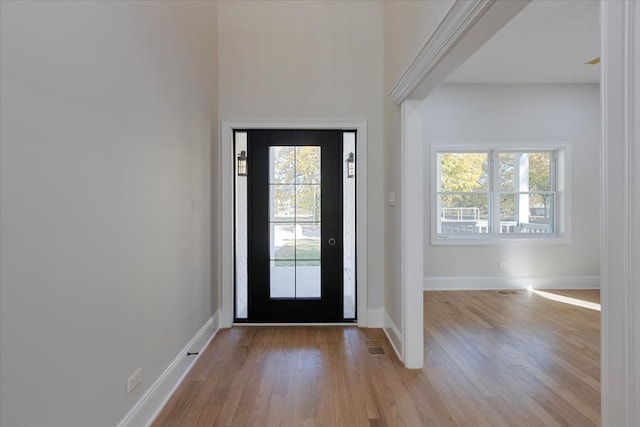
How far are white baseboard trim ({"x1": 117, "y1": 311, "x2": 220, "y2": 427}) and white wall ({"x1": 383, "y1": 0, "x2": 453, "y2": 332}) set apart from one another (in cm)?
174

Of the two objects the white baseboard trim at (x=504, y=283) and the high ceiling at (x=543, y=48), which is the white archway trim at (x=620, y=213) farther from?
the white baseboard trim at (x=504, y=283)

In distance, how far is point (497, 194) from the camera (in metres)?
4.93

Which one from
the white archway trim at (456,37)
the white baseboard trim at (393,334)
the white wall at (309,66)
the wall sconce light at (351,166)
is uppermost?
the white wall at (309,66)

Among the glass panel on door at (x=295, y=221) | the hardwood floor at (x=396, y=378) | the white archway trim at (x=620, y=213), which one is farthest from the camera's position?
the glass panel on door at (x=295, y=221)

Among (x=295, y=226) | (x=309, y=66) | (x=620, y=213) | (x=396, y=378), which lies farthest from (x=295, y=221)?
(x=620, y=213)

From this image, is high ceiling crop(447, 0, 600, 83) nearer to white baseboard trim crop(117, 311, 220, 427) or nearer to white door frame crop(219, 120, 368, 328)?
white door frame crop(219, 120, 368, 328)

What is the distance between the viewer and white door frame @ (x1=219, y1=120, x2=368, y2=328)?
11.1ft

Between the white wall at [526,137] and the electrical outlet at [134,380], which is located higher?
the white wall at [526,137]

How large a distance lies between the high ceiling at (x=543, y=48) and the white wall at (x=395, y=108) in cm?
106

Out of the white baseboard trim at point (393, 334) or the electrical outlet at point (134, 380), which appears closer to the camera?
the electrical outlet at point (134, 380)

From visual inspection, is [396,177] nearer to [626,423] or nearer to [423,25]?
[423,25]

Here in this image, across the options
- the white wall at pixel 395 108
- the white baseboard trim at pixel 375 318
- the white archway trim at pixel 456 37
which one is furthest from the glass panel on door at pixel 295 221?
the white archway trim at pixel 456 37

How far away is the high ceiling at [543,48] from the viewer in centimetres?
311

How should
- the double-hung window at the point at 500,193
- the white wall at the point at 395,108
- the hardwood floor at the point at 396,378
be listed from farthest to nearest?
the double-hung window at the point at 500,193
the white wall at the point at 395,108
the hardwood floor at the point at 396,378
